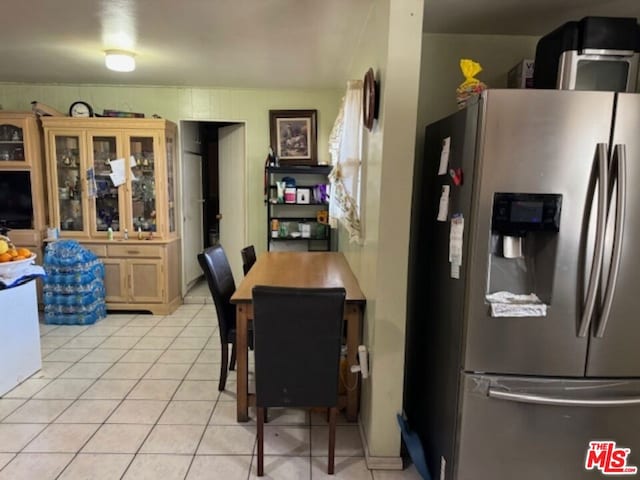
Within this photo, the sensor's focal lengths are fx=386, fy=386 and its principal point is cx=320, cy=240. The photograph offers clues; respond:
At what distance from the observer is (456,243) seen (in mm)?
1589

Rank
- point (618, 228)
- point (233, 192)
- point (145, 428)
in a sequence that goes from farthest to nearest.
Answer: point (233, 192) < point (145, 428) < point (618, 228)

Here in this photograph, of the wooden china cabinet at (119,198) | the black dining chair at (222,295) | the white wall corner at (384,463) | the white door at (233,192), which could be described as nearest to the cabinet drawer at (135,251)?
the wooden china cabinet at (119,198)

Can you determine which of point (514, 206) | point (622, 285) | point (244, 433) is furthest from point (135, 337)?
point (622, 285)

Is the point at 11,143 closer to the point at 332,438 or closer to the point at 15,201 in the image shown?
the point at 15,201

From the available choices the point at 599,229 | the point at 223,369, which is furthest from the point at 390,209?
the point at 223,369

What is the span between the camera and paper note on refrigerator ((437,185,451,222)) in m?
1.72

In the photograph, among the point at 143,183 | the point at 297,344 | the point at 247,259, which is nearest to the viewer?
the point at 297,344

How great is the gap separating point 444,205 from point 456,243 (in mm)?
228

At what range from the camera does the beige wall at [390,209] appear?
1717 mm

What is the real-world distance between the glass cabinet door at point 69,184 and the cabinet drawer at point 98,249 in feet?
0.73

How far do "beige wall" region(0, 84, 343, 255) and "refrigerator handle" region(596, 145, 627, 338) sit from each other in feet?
10.8

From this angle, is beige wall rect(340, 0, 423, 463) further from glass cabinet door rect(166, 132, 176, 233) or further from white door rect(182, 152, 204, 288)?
white door rect(182, 152, 204, 288)

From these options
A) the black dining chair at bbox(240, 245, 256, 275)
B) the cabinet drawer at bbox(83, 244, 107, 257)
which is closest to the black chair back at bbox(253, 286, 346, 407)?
the black dining chair at bbox(240, 245, 256, 275)

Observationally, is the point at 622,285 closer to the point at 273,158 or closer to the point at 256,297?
the point at 256,297
